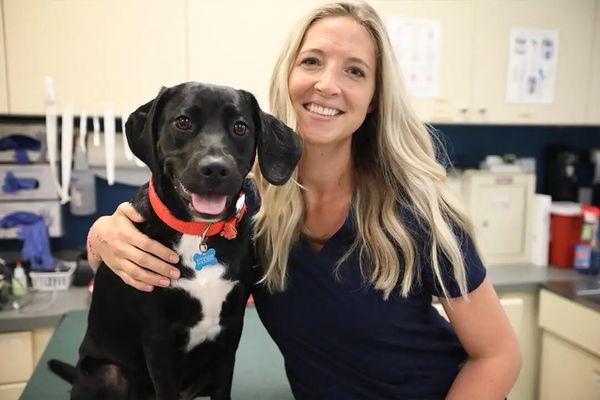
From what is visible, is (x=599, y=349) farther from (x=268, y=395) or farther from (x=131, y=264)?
(x=131, y=264)

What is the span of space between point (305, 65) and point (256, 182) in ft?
1.09

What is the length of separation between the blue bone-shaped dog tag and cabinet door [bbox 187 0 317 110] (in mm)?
1305

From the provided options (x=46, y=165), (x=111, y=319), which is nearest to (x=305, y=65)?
(x=111, y=319)

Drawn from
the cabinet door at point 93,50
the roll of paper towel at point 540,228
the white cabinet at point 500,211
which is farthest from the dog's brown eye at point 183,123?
the roll of paper towel at point 540,228

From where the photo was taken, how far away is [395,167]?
117 cm

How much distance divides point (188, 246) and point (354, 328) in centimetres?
43

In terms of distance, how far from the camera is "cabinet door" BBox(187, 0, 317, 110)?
2.06 metres

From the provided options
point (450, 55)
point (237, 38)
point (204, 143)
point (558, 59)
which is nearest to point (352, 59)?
point (204, 143)

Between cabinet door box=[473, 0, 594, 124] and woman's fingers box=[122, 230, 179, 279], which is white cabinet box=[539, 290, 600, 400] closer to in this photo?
cabinet door box=[473, 0, 594, 124]

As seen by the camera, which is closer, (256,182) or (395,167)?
(395,167)

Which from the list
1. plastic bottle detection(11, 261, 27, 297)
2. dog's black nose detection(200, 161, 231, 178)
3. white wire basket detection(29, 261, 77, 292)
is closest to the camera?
dog's black nose detection(200, 161, 231, 178)

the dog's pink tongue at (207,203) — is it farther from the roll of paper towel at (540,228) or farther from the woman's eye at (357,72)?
the roll of paper towel at (540,228)

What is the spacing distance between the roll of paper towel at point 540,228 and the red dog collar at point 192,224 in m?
2.11

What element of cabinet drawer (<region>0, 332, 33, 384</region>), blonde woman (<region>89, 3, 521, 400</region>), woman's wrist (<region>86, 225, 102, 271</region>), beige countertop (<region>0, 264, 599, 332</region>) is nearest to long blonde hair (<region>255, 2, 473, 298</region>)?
blonde woman (<region>89, 3, 521, 400</region>)
